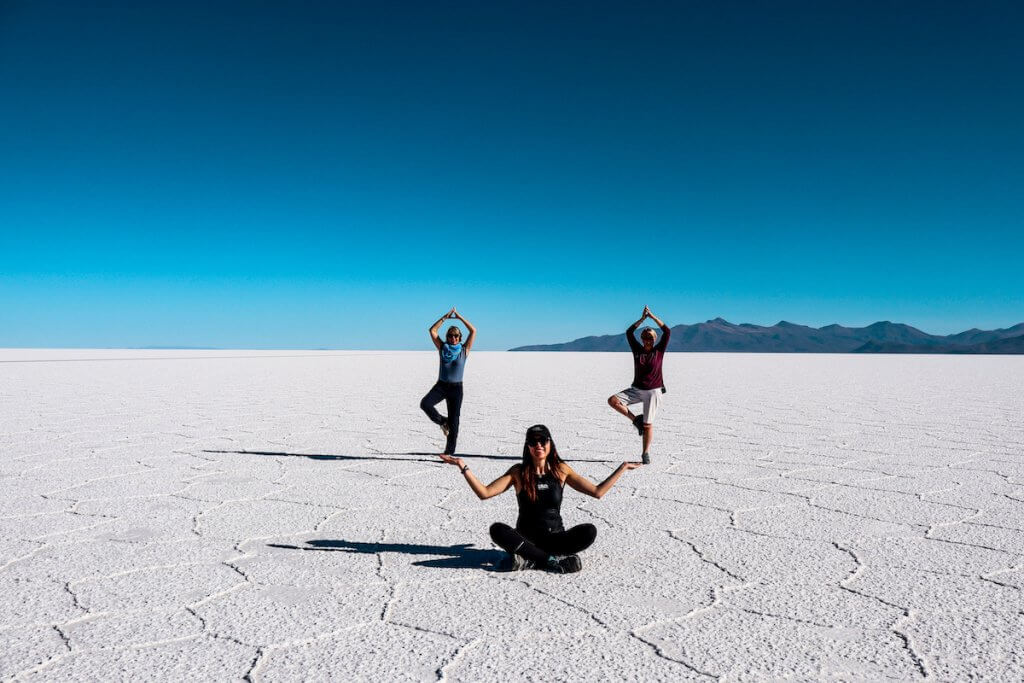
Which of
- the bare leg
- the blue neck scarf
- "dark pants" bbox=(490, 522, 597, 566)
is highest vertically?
the blue neck scarf

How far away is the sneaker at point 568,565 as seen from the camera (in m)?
3.10

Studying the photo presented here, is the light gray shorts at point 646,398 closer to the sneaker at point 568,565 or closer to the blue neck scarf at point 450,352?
the blue neck scarf at point 450,352

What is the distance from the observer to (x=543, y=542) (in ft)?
10.4

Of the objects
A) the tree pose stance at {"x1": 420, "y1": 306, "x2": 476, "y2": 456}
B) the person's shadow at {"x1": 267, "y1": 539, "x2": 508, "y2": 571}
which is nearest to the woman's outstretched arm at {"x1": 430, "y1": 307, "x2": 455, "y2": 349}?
the tree pose stance at {"x1": 420, "y1": 306, "x2": 476, "y2": 456}

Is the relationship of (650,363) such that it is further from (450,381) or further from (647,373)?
(450,381)

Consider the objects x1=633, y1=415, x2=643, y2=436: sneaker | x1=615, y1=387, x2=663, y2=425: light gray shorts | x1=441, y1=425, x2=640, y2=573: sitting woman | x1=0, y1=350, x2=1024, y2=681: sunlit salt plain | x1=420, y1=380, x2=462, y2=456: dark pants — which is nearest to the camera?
x1=0, y1=350, x2=1024, y2=681: sunlit salt plain

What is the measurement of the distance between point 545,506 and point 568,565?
26 cm

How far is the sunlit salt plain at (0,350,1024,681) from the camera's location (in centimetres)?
232

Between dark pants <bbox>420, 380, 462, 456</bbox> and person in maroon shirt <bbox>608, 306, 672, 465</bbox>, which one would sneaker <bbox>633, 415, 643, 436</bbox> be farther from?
dark pants <bbox>420, 380, 462, 456</bbox>

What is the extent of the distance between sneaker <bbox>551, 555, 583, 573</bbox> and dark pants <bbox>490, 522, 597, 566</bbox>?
0.04 m

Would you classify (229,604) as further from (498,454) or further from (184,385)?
(184,385)

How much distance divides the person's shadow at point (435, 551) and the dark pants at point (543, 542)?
0.15 meters

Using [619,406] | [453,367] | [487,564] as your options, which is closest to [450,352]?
[453,367]

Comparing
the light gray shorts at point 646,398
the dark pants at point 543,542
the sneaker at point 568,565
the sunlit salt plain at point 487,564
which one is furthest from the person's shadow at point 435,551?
the light gray shorts at point 646,398
